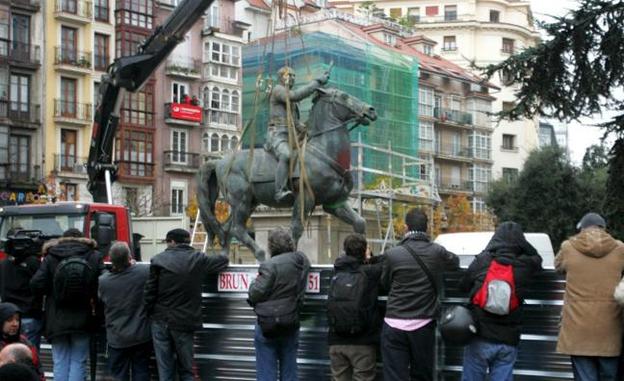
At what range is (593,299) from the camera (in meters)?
8.76

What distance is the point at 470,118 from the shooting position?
83.9 metres

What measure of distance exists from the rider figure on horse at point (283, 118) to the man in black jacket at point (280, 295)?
3.44 metres

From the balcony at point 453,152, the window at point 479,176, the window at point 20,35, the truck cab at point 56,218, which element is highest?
the window at point 20,35

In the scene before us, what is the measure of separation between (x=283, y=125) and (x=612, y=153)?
24.6ft

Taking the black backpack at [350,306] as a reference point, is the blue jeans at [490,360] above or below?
below

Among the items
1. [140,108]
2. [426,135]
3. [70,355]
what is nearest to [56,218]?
[70,355]

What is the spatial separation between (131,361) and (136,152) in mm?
52354

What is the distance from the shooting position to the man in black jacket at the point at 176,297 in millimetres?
10180

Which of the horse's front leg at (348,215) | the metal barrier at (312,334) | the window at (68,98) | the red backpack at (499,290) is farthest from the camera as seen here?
the window at (68,98)

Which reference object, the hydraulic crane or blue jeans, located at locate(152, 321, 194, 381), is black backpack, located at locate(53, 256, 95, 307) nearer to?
blue jeans, located at locate(152, 321, 194, 381)

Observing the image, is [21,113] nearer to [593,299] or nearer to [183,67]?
[183,67]

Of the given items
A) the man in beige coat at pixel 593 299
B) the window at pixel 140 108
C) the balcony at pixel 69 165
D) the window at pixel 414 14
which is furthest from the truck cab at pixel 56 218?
the window at pixel 414 14

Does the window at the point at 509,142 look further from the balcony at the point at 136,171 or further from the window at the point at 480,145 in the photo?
the balcony at the point at 136,171

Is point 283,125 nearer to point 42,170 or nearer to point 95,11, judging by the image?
point 42,170
